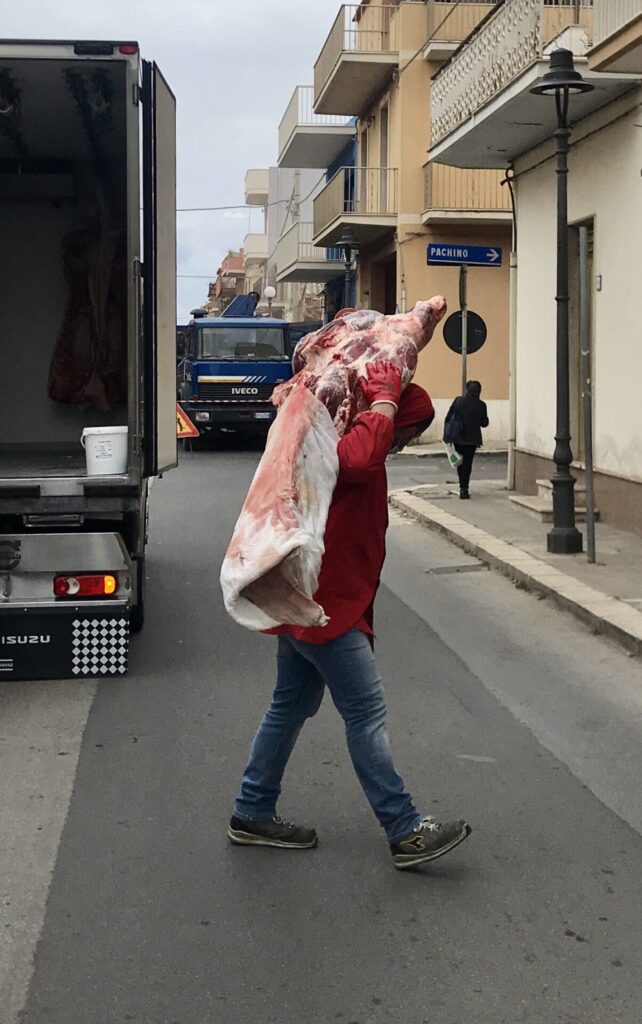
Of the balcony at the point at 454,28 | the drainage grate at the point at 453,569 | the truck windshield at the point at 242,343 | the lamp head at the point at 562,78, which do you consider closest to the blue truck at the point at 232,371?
the truck windshield at the point at 242,343

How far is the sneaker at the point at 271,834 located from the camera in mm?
4789

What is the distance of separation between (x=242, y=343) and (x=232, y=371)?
34.6 inches

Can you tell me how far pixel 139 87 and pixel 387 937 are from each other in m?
5.22

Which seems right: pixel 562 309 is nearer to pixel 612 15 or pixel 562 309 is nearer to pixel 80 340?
pixel 612 15

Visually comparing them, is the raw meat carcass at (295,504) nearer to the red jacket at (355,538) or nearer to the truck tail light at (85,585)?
the red jacket at (355,538)

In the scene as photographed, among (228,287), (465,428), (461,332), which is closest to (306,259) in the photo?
(461,332)

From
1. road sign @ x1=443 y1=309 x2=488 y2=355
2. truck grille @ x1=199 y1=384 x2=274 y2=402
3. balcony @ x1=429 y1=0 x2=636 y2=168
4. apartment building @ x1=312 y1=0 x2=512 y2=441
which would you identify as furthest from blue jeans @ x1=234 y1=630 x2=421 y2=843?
apartment building @ x1=312 y1=0 x2=512 y2=441

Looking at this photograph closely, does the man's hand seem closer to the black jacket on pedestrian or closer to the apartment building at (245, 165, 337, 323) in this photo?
the black jacket on pedestrian

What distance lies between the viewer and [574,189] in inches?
583

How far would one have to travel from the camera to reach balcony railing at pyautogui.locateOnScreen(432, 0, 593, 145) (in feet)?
45.9

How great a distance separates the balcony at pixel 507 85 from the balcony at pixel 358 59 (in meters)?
10.2

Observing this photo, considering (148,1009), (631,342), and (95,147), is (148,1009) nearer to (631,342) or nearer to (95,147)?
(95,147)

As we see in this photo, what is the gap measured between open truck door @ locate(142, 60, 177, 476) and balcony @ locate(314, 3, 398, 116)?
2111 centimetres

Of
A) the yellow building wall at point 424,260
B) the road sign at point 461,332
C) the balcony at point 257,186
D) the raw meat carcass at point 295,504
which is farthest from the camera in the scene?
the balcony at point 257,186
